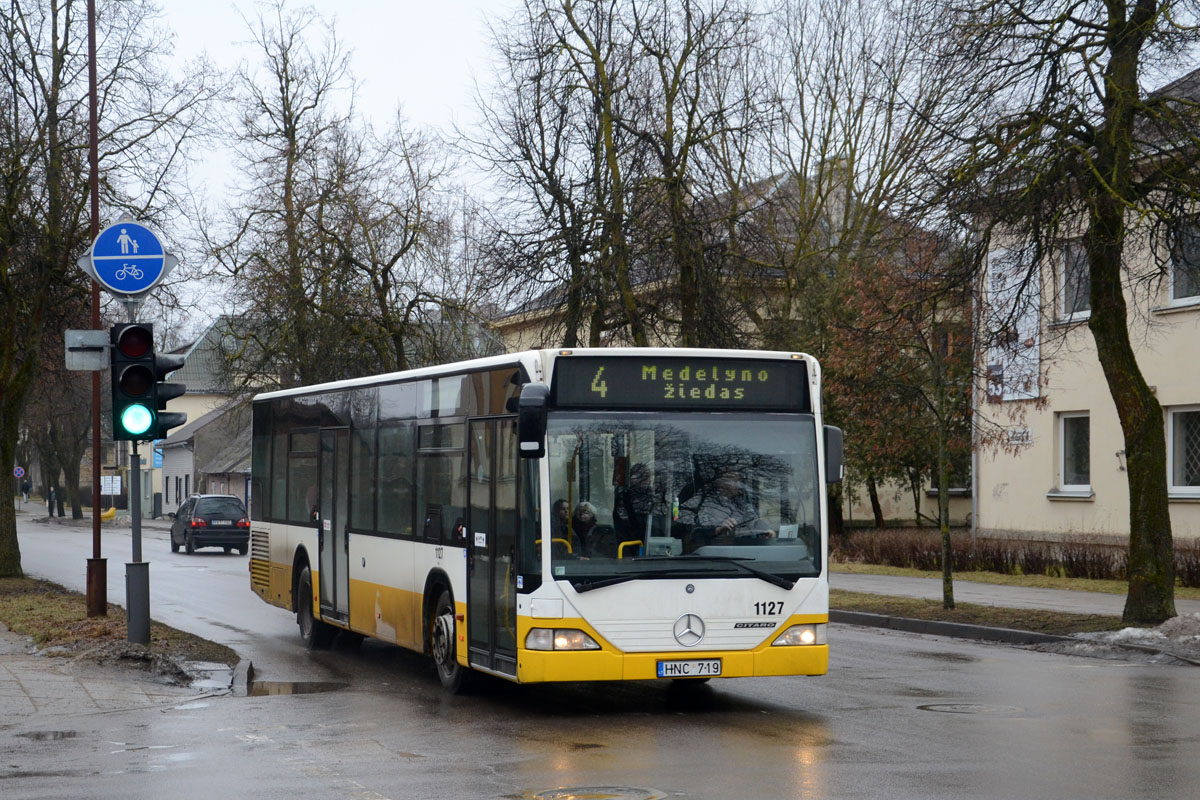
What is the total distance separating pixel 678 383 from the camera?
11.4 m

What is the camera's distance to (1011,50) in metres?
17.4

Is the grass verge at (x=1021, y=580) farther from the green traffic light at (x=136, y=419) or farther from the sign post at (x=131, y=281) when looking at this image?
the green traffic light at (x=136, y=419)

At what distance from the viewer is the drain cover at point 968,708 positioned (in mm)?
11491

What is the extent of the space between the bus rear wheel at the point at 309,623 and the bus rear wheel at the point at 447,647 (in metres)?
4.22

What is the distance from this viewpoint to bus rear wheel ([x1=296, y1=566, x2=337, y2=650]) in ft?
55.4

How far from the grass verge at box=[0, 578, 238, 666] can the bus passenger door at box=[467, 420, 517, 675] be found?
12.4ft

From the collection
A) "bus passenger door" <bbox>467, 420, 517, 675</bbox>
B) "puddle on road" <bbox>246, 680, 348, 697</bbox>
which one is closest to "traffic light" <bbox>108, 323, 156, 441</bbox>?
"puddle on road" <bbox>246, 680, 348, 697</bbox>

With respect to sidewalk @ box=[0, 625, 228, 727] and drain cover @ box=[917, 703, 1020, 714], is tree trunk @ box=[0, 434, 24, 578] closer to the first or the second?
sidewalk @ box=[0, 625, 228, 727]

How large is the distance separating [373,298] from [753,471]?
84.7ft

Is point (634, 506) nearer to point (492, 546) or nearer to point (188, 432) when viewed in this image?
point (492, 546)

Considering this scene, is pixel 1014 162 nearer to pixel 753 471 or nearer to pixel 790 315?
pixel 753 471

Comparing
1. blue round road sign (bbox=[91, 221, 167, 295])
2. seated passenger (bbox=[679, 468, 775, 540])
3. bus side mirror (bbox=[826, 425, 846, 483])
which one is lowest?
seated passenger (bbox=[679, 468, 775, 540])

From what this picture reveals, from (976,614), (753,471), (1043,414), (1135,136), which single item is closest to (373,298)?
(1043,414)

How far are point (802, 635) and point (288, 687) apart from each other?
16.1ft
